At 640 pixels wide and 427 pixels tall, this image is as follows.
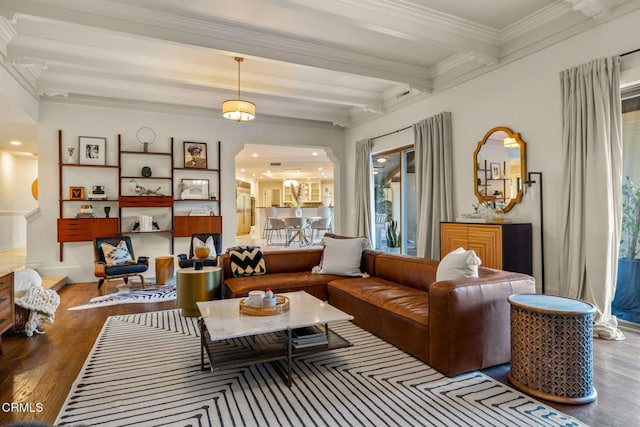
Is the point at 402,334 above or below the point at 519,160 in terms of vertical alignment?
below

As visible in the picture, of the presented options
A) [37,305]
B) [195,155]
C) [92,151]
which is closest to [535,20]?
[195,155]

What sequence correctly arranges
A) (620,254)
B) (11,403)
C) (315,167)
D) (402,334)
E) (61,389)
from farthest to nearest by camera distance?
(315,167) < (620,254) < (402,334) < (61,389) < (11,403)

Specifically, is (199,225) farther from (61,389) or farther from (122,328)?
(61,389)

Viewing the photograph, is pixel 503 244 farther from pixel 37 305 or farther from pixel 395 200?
pixel 37 305

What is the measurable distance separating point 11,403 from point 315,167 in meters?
11.9

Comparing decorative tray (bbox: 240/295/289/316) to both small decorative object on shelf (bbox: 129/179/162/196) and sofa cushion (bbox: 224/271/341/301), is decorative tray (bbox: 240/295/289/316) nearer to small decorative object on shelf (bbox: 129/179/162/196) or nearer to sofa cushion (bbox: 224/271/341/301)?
sofa cushion (bbox: 224/271/341/301)

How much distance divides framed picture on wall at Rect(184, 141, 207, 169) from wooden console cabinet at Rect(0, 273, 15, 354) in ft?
12.5

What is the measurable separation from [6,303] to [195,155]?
4.09 m

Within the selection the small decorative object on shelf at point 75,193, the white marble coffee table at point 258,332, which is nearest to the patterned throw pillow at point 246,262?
the white marble coffee table at point 258,332

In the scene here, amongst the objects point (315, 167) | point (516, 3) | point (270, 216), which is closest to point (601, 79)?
point (516, 3)

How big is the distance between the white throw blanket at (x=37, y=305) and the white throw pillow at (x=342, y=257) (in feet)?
9.02

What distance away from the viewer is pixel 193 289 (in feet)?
12.5

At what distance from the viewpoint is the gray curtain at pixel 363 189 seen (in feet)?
23.0

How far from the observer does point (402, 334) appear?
2.82 metres
